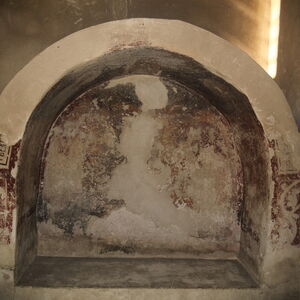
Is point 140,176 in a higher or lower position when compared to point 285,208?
higher

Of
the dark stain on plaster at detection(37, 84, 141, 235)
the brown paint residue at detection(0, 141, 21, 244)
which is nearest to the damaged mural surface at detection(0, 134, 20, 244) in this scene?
the brown paint residue at detection(0, 141, 21, 244)

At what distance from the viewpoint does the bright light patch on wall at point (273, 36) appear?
2988mm

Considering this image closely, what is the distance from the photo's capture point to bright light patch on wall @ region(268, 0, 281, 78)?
9.80 ft

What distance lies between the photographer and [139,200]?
3527 mm

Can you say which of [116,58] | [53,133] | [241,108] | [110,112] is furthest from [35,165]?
[241,108]

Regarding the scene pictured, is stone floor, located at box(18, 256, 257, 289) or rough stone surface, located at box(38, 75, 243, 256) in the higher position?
rough stone surface, located at box(38, 75, 243, 256)

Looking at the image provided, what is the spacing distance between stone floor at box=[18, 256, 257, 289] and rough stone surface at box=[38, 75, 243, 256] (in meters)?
0.16

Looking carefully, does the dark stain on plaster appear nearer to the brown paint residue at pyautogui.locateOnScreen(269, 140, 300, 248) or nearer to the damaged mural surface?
the damaged mural surface

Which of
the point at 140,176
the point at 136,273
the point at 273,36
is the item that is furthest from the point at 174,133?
the point at 136,273

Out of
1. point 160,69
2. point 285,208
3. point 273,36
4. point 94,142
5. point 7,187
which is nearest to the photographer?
point 7,187

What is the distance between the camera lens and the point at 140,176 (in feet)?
11.6

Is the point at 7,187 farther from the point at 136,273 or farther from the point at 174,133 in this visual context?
the point at 174,133

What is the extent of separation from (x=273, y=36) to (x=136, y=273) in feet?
8.55

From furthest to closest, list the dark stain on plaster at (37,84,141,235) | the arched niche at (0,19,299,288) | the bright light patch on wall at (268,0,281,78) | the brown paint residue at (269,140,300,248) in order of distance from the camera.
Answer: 1. the dark stain on plaster at (37,84,141,235)
2. the bright light patch on wall at (268,0,281,78)
3. the brown paint residue at (269,140,300,248)
4. the arched niche at (0,19,299,288)
